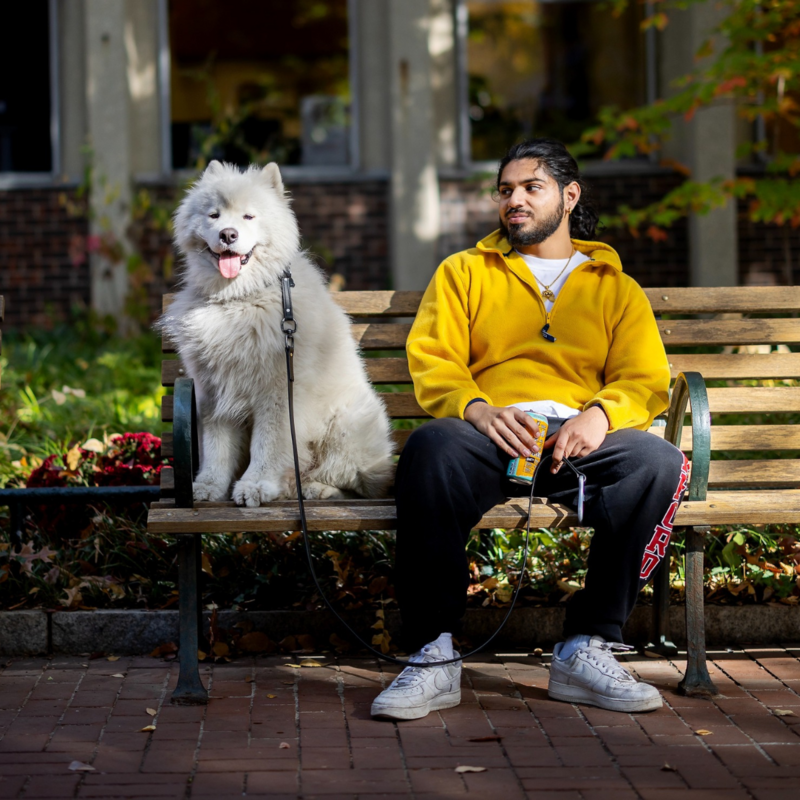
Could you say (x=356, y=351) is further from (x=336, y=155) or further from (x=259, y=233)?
(x=336, y=155)

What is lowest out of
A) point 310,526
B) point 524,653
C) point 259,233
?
point 524,653

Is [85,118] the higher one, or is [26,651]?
[85,118]

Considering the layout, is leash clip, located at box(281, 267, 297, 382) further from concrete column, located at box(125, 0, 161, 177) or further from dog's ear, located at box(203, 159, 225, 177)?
concrete column, located at box(125, 0, 161, 177)

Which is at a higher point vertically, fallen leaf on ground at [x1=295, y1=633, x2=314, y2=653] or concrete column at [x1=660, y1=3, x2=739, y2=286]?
concrete column at [x1=660, y1=3, x2=739, y2=286]

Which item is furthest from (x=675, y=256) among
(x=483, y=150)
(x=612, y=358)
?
(x=612, y=358)

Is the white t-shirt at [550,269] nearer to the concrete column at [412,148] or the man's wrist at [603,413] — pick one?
the man's wrist at [603,413]

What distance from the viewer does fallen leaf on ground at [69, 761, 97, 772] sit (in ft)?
9.16

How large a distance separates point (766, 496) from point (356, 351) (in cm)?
155

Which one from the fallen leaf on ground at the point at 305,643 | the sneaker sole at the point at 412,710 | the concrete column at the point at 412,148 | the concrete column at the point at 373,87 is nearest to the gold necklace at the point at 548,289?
the sneaker sole at the point at 412,710

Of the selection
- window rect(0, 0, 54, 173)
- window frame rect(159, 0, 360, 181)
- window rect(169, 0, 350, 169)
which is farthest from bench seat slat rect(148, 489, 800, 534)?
window rect(0, 0, 54, 173)

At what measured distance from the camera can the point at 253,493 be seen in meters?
3.41

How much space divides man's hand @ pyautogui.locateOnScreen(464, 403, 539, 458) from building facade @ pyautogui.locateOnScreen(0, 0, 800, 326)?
6.15 metres

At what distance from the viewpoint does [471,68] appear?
10.3 meters

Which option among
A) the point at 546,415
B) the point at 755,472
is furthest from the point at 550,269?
the point at 755,472
